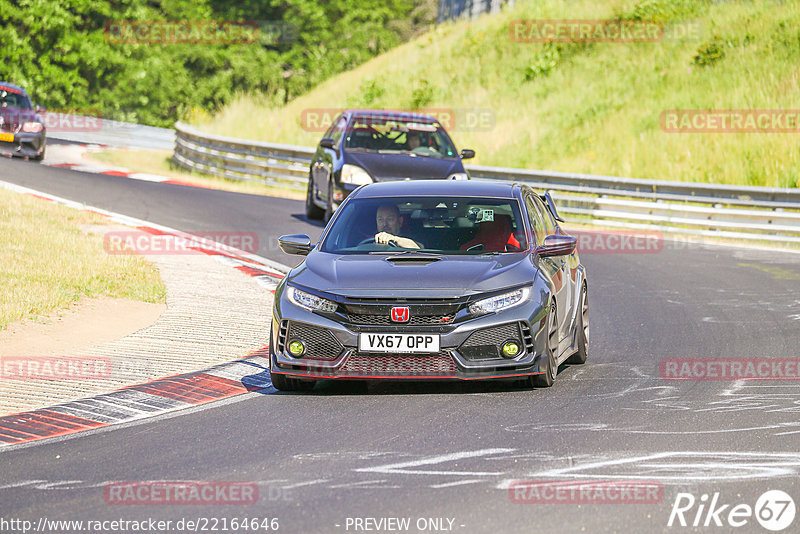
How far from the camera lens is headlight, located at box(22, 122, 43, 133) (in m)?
30.3

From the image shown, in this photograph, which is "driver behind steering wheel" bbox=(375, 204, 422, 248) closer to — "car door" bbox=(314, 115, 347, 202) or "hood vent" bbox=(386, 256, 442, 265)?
"hood vent" bbox=(386, 256, 442, 265)

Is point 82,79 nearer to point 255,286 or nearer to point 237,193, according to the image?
point 237,193

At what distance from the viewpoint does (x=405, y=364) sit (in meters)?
8.68

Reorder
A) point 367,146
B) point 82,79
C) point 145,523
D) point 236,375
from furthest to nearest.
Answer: point 82,79, point 367,146, point 236,375, point 145,523

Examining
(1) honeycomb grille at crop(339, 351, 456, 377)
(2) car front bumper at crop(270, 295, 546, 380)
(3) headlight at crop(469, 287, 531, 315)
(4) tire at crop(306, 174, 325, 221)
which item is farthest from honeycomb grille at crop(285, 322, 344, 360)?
(4) tire at crop(306, 174, 325, 221)

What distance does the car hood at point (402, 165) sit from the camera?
19344mm

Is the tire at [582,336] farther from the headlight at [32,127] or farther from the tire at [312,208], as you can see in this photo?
the headlight at [32,127]

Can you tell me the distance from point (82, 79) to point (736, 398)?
50030 millimetres

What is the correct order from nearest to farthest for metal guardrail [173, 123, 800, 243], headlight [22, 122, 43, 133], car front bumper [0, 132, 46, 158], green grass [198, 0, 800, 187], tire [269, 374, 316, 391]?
1. tire [269, 374, 316, 391]
2. metal guardrail [173, 123, 800, 243]
3. green grass [198, 0, 800, 187]
4. headlight [22, 122, 43, 133]
5. car front bumper [0, 132, 46, 158]

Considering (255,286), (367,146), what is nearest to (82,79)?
(367,146)

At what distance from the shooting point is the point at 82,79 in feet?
182

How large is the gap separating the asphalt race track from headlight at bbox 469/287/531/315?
64cm

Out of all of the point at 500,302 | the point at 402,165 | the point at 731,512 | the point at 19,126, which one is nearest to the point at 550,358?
the point at 500,302

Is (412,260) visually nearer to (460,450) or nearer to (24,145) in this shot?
(460,450)
